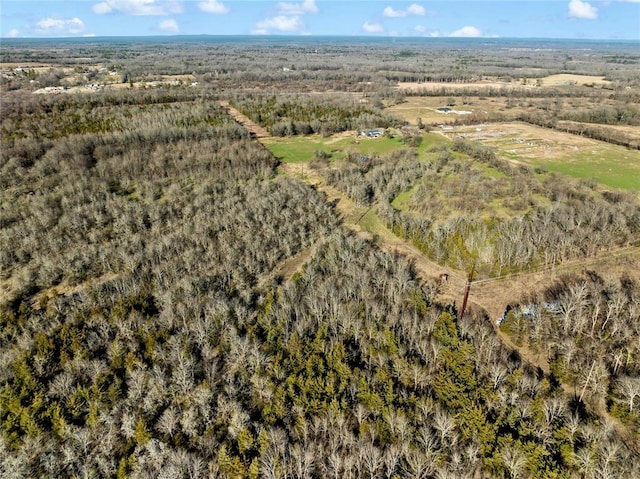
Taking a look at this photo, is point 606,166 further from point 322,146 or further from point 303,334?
point 303,334

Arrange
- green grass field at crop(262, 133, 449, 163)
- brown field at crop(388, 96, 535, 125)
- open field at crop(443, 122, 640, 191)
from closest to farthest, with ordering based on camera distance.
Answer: open field at crop(443, 122, 640, 191) → green grass field at crop(262, 133, 449, 163) → brown field at crop(388, 96, 535, 125)

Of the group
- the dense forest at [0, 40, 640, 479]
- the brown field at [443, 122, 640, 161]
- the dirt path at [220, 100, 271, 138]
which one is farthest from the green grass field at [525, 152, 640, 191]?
the dirt path at [220, 100, 271, 138]

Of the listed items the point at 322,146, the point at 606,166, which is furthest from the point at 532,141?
the point at 322,146

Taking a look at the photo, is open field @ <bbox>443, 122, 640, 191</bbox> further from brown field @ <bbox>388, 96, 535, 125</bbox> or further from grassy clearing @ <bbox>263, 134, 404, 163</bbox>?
grassy clearing @ <bbox>263, 134, 404, 163</bbox>

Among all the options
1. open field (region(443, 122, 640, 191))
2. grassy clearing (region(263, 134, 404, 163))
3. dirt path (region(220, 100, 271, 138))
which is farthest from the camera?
dirt path (region(220, 100, 271, 138))

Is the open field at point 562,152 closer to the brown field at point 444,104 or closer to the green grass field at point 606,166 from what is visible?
the green grass field at point 606,166

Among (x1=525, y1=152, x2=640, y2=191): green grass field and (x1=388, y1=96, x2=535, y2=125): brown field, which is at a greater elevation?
(x1=388, y1=96, x2=535, y2=125): brown field

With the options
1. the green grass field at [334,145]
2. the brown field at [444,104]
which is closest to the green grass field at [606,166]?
the green grass field at [334,145]
